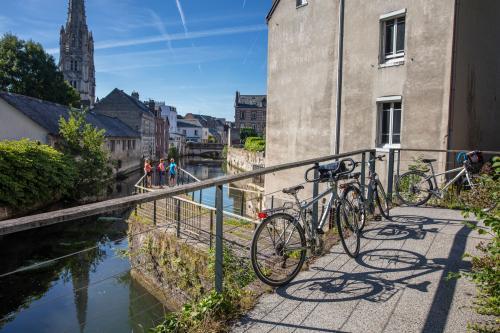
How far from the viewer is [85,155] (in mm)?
24406

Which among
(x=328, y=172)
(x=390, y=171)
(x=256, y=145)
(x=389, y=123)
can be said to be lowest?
(x=390, y=171)

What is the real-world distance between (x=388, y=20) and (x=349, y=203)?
9.57 metres

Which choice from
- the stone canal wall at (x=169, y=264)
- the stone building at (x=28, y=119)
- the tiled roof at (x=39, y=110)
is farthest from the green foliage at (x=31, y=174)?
the stone canal wall at (x=169, y=264)

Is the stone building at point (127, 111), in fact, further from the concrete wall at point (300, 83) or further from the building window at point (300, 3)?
the building window at point (300, 3)

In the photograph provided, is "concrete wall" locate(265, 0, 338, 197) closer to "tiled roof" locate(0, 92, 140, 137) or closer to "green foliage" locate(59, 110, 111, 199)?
"green foliage" locate(59, 110, 111, 199)

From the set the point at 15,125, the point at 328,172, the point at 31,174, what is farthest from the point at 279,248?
the point at 15,125

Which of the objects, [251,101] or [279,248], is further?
[251,101]

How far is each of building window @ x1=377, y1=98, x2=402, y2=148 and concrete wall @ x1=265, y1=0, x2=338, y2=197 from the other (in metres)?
1.89

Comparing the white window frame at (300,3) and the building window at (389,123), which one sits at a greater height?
the white window frame at (300,3)

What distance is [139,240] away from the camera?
12992mm

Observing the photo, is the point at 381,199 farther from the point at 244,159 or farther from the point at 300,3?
the point at 244,159

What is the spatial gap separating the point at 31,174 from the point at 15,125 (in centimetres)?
891

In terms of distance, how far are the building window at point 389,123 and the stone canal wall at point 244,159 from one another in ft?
86.2

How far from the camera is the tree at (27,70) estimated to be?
Answer: 128ft
